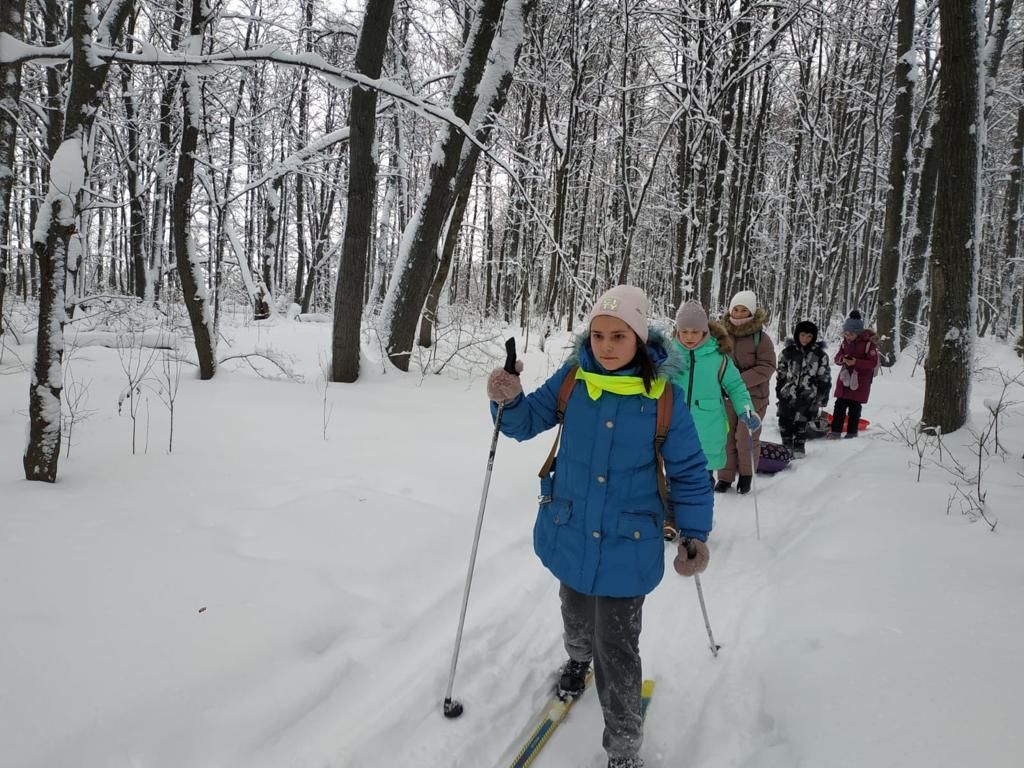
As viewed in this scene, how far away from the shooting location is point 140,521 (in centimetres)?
336

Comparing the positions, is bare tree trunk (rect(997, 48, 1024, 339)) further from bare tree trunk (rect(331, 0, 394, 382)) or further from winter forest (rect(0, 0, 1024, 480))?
bare tree trunk (rect(331, 0, 394, 382))

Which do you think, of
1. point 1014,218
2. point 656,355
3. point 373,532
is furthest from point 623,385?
point 1014,218

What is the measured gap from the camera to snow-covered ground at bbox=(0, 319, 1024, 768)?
86.5 inches

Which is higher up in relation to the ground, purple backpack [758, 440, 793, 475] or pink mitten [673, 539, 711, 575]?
pink mitten [673, 539, 711, 575]

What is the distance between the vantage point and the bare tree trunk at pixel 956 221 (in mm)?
5961

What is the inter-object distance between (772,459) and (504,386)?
523 cm

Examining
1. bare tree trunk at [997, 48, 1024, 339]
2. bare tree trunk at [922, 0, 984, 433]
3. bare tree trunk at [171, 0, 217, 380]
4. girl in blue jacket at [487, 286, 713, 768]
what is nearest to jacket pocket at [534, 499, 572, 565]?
girl in blue jacket at [487, 286, 713, 768]

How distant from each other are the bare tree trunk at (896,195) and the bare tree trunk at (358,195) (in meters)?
11.3

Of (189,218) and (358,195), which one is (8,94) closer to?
(189,218)

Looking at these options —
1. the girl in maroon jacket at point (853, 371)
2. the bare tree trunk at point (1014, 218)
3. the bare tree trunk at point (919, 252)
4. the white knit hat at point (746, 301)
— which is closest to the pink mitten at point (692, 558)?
the white knit hat at point (746, 301)

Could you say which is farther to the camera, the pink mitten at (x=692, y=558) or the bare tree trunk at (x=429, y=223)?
the bare tree trunk at (x=429, y=223)

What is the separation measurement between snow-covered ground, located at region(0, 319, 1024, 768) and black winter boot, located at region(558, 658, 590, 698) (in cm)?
11

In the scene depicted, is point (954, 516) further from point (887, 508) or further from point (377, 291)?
point (377, 291)

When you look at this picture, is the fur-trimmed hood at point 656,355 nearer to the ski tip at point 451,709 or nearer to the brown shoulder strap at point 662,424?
the brown shoulder strap at point 662,424
